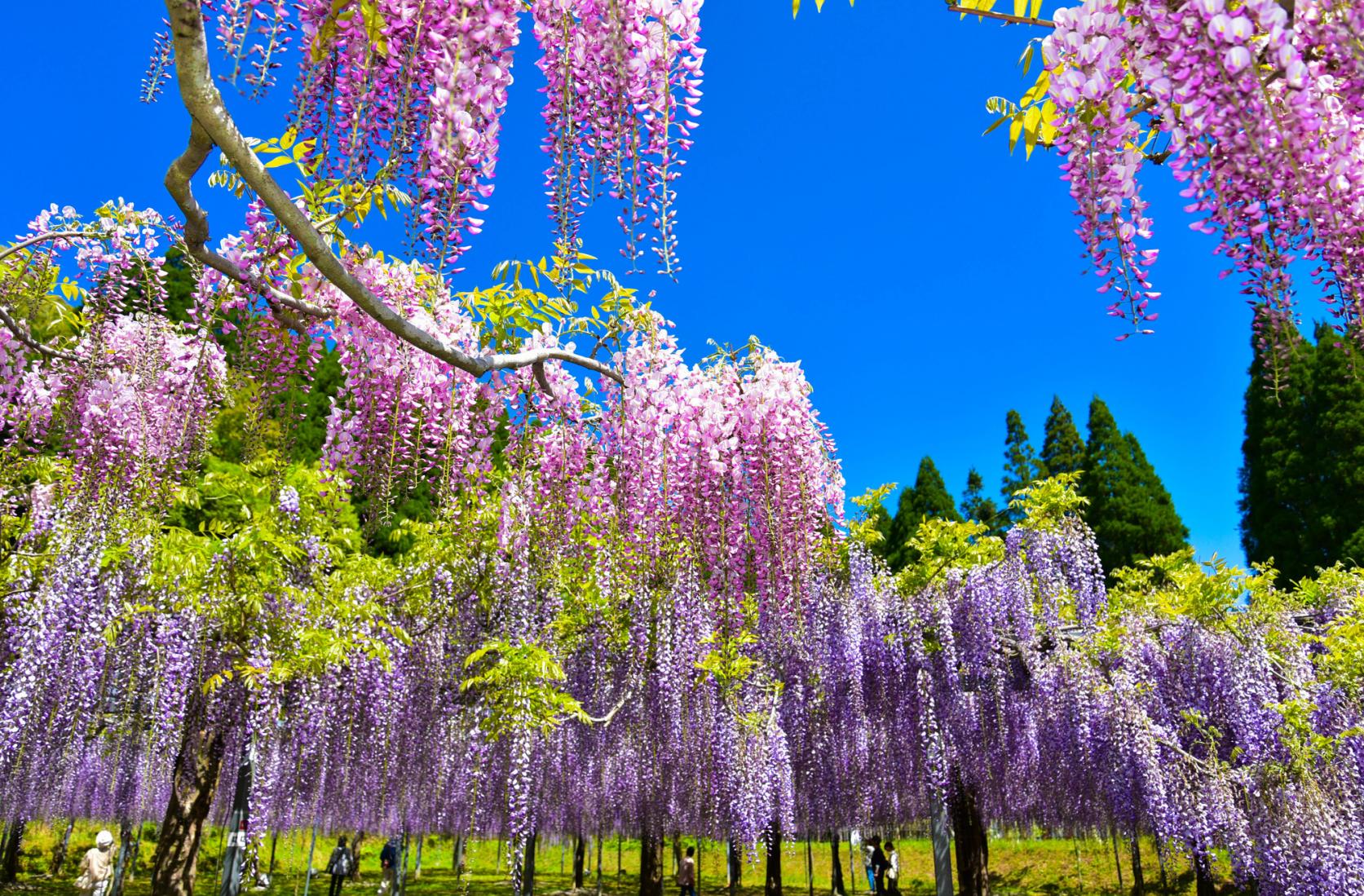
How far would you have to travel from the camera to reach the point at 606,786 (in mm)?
12203

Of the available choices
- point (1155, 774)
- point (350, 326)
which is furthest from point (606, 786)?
point (350, 326)

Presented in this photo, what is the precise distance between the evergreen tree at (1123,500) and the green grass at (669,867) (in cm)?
817

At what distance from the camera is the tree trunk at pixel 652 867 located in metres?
11.6

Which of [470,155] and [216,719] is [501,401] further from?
[216,719]

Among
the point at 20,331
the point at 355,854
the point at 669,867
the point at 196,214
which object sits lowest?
the point at 669,867

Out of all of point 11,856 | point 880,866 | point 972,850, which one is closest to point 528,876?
point 972,850

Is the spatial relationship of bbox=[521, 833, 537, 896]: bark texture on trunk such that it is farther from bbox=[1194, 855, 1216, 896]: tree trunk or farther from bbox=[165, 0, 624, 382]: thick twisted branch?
bbox=[165, 0, 624, 382]: thick twisted branch

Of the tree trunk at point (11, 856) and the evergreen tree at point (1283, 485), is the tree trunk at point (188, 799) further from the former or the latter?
the evergreen tree at point (1283, 485)

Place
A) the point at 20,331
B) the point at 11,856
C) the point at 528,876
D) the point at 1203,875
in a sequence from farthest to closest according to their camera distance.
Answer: the point at 11,856, the point at 528,876, the point at 1203,875, the point at 20,331

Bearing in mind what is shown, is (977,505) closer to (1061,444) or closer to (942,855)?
(1061,444)

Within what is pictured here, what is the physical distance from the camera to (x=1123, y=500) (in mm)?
24766

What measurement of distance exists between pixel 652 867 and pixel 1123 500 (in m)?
19.4

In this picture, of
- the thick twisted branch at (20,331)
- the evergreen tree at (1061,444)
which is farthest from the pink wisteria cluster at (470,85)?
the evergreen tree at (1061,444)

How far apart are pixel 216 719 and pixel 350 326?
566 centimetres
